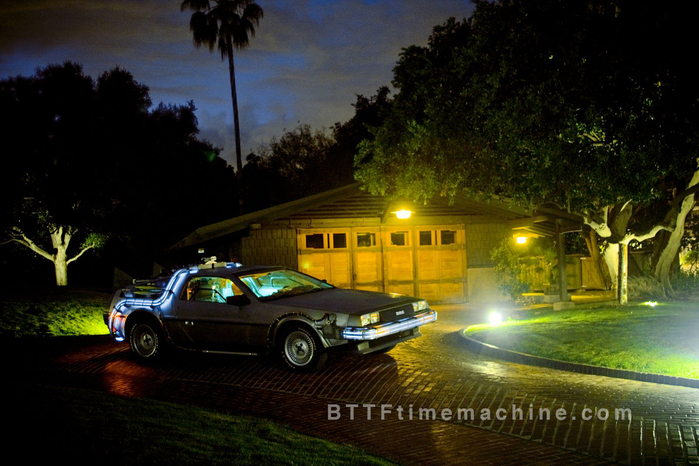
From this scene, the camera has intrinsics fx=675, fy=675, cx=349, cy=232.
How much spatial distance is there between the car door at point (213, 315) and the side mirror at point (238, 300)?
0.02m

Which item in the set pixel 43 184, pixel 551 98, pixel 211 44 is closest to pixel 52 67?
pixel 43 184

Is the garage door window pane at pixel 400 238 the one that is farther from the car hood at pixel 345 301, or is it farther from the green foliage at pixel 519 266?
the car hood at pixel 345 301

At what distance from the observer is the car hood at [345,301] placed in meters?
9.82

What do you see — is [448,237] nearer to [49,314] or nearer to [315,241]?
[315,241]

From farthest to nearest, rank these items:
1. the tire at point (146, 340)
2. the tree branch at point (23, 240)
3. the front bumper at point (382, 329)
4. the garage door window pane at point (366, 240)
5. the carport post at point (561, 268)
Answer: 1. the tree branch at point (23, 240)
2. the garage door window pane at point (366, 240)
3. the carport post at point (561, 268)
4. the tire at point (146, 340)
5. the front bumper at point (382, 329)

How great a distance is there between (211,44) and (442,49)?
22.6 metres

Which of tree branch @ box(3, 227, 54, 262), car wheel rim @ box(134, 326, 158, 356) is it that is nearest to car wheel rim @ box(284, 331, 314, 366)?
car wheel rim @ box(134, 326, 158, 356)

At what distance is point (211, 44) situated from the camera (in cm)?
3653

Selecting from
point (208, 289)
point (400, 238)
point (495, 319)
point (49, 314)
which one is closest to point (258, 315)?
point (208, 289)

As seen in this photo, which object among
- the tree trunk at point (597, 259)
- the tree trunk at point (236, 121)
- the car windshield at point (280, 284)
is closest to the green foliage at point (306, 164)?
the tree trunk at point (236, 121)

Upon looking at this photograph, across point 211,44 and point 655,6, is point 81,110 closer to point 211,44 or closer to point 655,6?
point 211,44

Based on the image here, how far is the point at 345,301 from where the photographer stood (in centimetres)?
1026

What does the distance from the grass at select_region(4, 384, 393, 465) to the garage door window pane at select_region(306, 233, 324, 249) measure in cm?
1250

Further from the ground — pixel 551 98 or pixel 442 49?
pixel 442 49
